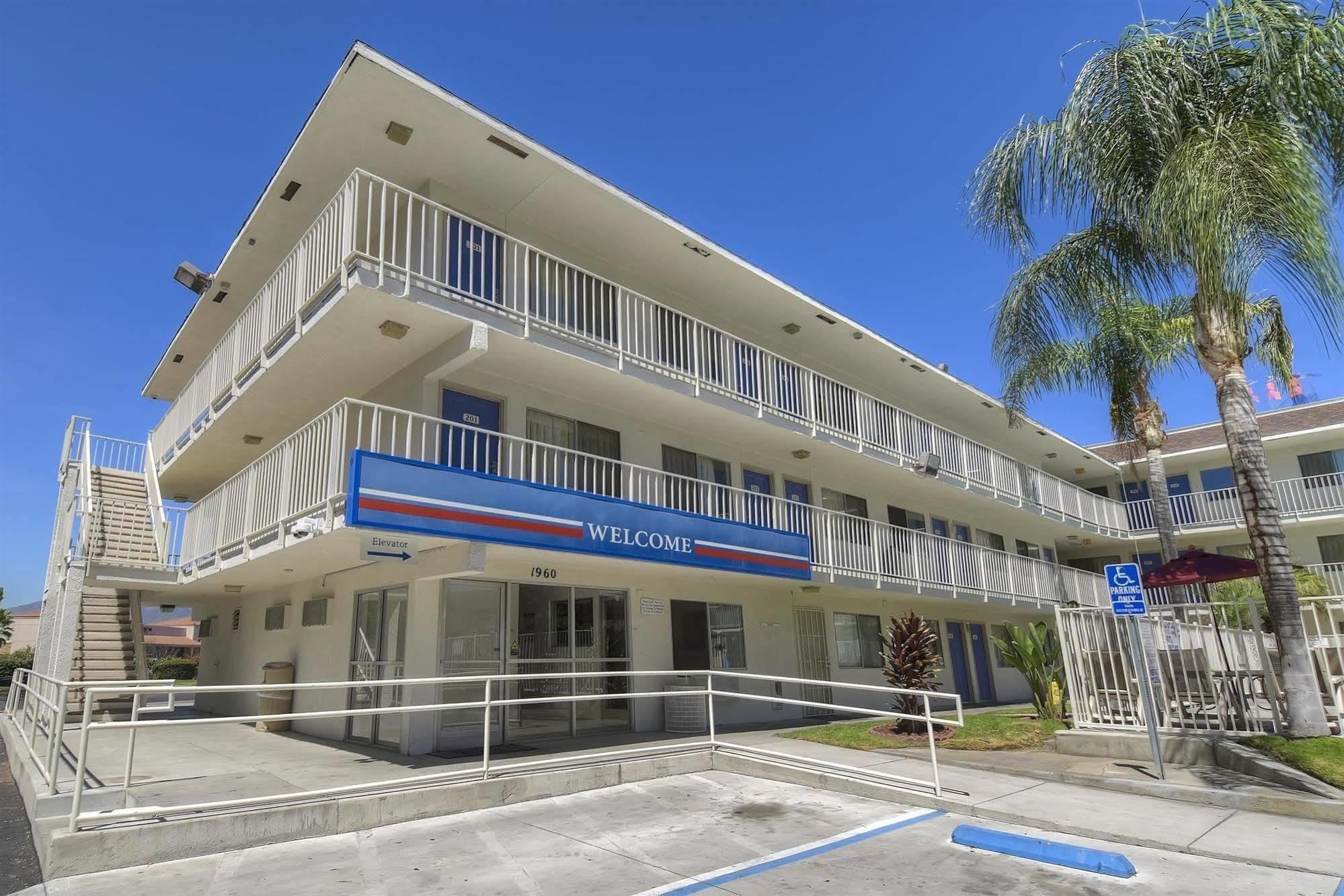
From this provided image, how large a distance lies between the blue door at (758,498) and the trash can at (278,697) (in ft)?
30.1

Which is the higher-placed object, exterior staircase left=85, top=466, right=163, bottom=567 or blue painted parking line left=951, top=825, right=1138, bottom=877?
exterior staircase left=85, top=466, right=163, bottom=567

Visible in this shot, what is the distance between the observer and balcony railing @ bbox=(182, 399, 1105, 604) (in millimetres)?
10094

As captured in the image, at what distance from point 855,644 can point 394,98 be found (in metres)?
15.5

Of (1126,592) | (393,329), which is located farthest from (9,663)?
(1126,592)

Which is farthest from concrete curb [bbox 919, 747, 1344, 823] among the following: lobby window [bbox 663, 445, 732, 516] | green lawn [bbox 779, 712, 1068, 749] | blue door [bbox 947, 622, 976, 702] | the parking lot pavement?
blue door [bbox 947, 622, 976, 702]

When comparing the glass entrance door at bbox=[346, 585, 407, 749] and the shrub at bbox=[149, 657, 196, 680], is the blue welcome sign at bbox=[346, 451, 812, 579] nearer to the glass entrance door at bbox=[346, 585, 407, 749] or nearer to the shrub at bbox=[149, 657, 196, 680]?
the glass entrance door at bbox=[346, 585, 407, 749]

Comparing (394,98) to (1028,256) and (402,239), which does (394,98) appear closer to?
(402,239)

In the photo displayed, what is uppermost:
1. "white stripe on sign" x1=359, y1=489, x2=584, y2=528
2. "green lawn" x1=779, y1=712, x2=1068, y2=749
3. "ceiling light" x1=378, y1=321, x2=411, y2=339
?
"ceiling light" x1=378, y1=321, x2=411, y2=339

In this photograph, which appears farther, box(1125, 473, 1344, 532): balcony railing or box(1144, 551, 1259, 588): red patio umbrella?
box(1125, 473, 1344, 532): balcony railing

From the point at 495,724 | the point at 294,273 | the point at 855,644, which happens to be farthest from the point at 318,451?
the point at 855,644

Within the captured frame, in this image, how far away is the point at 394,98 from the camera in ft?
33.5

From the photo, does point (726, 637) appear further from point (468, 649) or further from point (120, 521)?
point (120, 521)

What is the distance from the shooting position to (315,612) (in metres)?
14.1

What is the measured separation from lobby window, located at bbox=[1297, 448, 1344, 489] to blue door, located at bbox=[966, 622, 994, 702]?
13.6 metres
